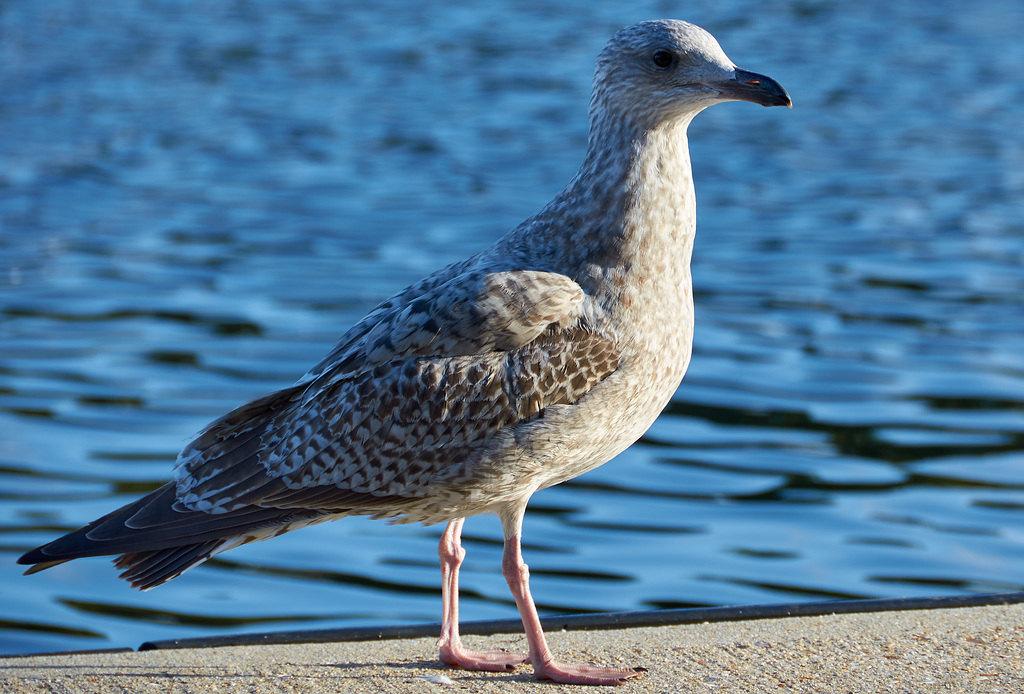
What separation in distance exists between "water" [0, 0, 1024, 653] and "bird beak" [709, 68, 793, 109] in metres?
2.60

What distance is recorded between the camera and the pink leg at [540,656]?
446cm

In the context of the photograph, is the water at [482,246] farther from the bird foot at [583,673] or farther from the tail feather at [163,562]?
the bird foot at [583,673]

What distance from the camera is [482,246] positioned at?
39.0ft

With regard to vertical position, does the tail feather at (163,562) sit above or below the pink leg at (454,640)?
above

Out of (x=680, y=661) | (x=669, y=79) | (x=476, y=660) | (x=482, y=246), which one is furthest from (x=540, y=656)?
(x=482, y=246)

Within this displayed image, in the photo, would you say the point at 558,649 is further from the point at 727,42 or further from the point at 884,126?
the point at 727,42

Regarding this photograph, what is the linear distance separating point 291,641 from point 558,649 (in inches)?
38.3

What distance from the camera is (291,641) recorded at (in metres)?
5.14

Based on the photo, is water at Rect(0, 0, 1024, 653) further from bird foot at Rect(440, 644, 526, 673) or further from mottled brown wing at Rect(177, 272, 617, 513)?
mottled brown wing at Rect(177, 272, 617, 513)

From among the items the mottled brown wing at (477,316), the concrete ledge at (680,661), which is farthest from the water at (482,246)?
the mottled brown wing at (477,316)

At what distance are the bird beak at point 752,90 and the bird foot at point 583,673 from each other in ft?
6.21

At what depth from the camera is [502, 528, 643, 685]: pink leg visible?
14.6 feet

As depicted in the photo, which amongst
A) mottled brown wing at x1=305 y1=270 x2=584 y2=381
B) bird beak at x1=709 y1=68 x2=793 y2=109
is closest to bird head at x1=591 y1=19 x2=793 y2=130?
bird beak at x1=709 y1=68 x2=793 y2=109

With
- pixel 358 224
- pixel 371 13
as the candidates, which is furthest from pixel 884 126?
pixel 371 13
